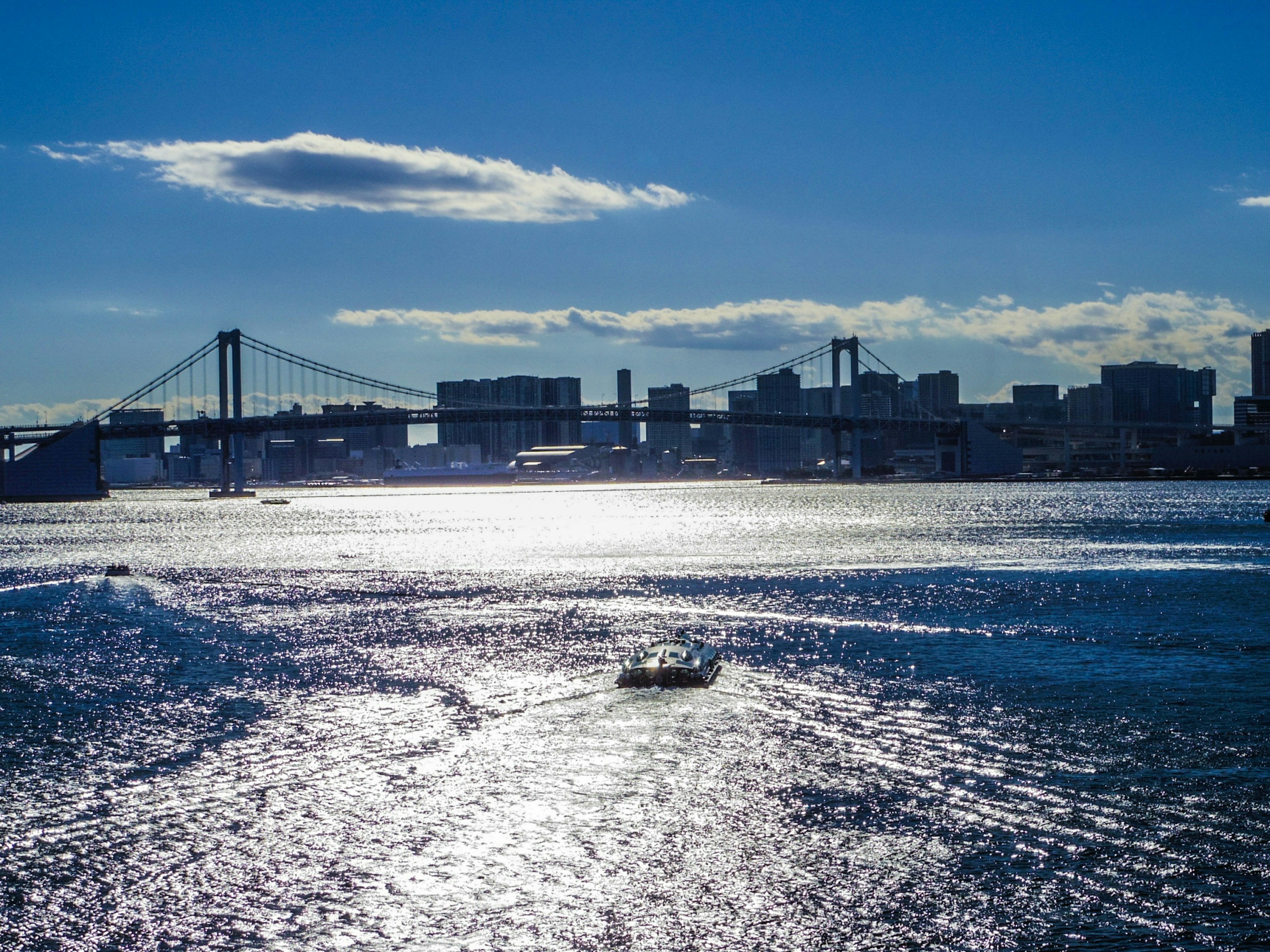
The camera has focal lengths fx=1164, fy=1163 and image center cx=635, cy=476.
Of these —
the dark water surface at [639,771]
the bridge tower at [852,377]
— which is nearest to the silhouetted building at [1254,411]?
the bridge tower at [852,377]

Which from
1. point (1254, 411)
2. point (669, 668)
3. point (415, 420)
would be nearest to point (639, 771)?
point (669, 668)

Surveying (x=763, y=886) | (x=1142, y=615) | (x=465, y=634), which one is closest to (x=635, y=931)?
(x=763, y=886)

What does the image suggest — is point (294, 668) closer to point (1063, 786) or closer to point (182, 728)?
point (182, 728)

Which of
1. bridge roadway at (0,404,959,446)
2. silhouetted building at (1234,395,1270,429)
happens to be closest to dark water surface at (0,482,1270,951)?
bridge roadway at (0,404,959,446)

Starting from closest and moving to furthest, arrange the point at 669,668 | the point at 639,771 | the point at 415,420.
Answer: the point at 639,771 → the point at 669,668 → the point at 415,420

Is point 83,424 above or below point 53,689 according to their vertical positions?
above

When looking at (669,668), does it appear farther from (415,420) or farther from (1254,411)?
(1254,411)
